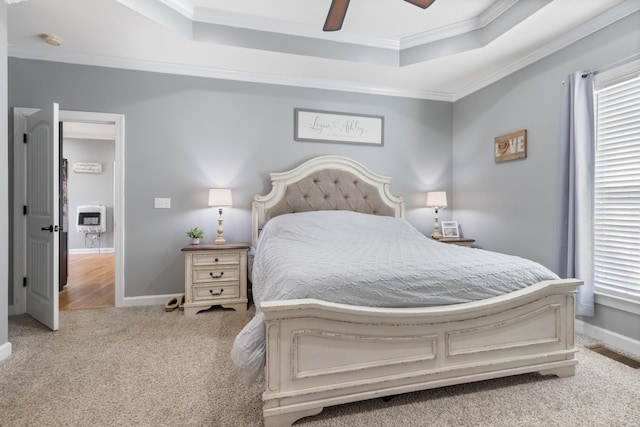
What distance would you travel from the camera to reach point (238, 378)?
1817 millimetres

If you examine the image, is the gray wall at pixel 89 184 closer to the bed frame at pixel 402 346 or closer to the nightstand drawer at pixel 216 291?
the nightstand drawer at pixel 216 291

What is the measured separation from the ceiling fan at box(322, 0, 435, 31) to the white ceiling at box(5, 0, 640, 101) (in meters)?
0.70

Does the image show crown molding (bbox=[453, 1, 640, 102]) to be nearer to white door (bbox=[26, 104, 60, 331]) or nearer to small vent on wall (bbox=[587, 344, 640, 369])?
small vent on wall (bbox=[587, 344, 640, 369])

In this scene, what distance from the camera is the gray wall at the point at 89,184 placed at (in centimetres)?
654

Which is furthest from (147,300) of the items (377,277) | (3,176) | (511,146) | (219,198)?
(511,146)

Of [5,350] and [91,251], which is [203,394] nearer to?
[5,350]

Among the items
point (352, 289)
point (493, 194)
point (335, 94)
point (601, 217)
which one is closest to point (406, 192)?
point (493, 194)

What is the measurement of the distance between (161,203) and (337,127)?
2093mm

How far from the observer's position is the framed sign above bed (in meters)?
3.57

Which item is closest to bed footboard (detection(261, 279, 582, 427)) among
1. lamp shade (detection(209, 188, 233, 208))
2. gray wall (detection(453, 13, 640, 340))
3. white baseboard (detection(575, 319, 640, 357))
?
white baseboard (detection(575, 319, 640, 357))

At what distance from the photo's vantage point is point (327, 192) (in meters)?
3.48

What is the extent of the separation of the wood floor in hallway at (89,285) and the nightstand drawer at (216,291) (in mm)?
1008

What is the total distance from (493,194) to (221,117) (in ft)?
10.1

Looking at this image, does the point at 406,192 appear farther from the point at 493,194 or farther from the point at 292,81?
the point at 292,81
